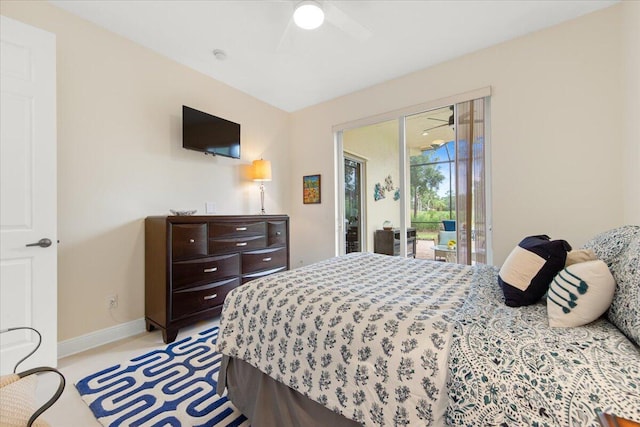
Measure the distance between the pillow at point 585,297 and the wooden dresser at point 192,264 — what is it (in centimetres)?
248

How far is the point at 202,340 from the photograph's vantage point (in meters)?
2.34

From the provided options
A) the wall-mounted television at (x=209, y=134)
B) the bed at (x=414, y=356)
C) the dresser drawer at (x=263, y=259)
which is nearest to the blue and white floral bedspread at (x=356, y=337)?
the bed at (x=414, y=356)

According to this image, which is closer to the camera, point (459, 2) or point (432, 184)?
point (459, 2)

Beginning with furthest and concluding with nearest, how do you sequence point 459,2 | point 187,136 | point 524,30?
1. point 187,136
2. point 524,30
3. point 459,2

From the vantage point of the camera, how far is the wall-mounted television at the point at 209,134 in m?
2.79

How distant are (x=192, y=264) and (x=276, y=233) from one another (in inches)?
41.8

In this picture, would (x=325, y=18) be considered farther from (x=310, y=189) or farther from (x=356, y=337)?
(x=310, y=189)

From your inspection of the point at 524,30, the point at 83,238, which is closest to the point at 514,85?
the point at 524,30

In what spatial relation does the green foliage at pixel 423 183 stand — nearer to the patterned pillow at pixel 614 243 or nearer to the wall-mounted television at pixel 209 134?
the patterned pillow at pixel 614 243

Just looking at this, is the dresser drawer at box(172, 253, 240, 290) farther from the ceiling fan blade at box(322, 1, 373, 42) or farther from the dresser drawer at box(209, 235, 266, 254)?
the ceiling fan blade at box(322, 1, 373, 42)

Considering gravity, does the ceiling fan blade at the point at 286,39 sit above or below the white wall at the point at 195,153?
above

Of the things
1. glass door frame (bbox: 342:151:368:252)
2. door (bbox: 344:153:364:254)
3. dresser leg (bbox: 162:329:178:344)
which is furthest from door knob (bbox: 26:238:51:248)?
glass door frame (bbox: 342:151:368:252)

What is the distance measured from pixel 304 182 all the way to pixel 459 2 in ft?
8.94

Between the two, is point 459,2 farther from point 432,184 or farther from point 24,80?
point 24,80
